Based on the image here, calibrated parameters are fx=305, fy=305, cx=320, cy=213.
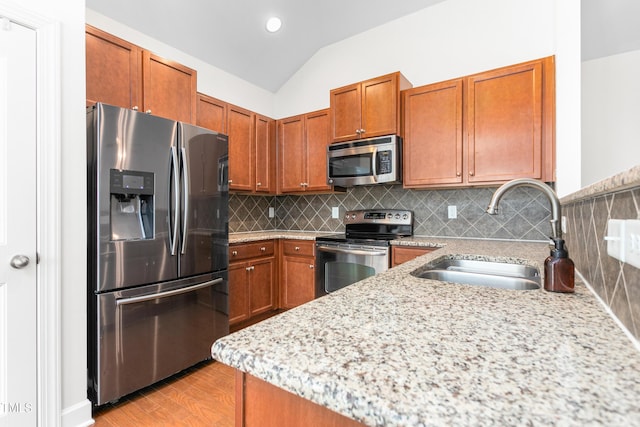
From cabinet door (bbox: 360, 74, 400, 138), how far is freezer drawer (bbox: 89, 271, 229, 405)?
186 centimetres

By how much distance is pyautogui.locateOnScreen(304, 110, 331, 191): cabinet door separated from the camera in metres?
3.27

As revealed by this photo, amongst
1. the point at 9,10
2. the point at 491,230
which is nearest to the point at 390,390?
the point at 9,10

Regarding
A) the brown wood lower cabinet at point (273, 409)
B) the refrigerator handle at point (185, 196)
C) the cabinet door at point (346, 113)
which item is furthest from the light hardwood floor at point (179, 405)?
the cabinet door at point (346, 113)

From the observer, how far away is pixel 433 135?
8.52 ft

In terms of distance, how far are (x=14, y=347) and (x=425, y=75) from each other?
350cm

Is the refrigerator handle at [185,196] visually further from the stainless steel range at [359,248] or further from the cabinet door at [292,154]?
the cabinet door at [292,154]

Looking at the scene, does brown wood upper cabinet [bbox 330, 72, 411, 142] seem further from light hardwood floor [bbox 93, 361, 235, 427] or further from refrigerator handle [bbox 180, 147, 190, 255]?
light hardwood floor [bbox 93, 361, 235, 427]

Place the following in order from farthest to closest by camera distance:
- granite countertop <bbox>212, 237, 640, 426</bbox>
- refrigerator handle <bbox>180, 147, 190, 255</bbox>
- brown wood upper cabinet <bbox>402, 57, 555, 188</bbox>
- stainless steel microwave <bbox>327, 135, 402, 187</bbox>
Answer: stainless steel microwave <bbox>327, 135, 402, 187</bbox>
brown wood upper cabinet <bbox>402, 57, 555, 188</bbox>
refrigerator handle <bbox>180, 147, 190, 255</bbox>
granite countertop <bbox>212, 237, 640, 426</bbox>

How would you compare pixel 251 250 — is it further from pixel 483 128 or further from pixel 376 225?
pixel 483 128

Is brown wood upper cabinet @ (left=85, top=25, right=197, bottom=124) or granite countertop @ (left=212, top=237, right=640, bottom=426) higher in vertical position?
brown wood upper cabinet @ (left=85, top=25, right=197, bottom=124)

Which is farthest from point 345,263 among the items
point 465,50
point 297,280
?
point 465,50

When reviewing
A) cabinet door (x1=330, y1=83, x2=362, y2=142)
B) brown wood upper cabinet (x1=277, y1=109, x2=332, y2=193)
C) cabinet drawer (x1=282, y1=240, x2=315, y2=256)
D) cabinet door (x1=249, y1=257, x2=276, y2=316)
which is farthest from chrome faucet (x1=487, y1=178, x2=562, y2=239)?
cabinet door (x1=249, y1=257, x2=276, y2=316)

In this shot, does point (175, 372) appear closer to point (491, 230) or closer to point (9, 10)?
point (9, 10)

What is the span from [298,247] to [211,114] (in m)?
1.54
